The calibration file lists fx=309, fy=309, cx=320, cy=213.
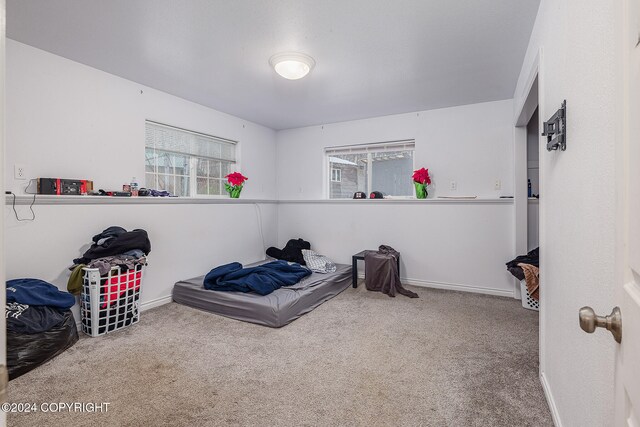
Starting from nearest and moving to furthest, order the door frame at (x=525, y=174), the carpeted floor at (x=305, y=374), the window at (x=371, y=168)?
the carpeted floor at (x=305, y=374) < the door frame at (x=525, y=174) < the window at (x=371, y=168)

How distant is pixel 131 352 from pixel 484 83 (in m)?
3.91

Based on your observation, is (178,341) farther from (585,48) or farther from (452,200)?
(452,200)

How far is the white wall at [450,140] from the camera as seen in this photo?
3.64m

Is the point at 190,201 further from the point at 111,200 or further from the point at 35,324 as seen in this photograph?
the point at 35,324

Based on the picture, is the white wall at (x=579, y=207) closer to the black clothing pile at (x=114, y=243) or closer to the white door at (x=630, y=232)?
the white door at (x=630, y=232)

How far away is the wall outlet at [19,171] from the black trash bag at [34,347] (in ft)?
3.61

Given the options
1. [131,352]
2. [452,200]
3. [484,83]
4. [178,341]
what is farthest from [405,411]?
[484,83]

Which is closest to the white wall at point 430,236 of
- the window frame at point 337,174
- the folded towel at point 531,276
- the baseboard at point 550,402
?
the window frame at point 337,174

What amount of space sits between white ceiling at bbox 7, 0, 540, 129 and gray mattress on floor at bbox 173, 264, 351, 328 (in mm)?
2093

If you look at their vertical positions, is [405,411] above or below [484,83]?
below

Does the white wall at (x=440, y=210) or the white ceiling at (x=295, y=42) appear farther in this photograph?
the white wall at (x=440, y=210)

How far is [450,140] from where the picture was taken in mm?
3902

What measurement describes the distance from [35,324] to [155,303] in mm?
1221

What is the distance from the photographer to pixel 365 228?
14.4 feet
